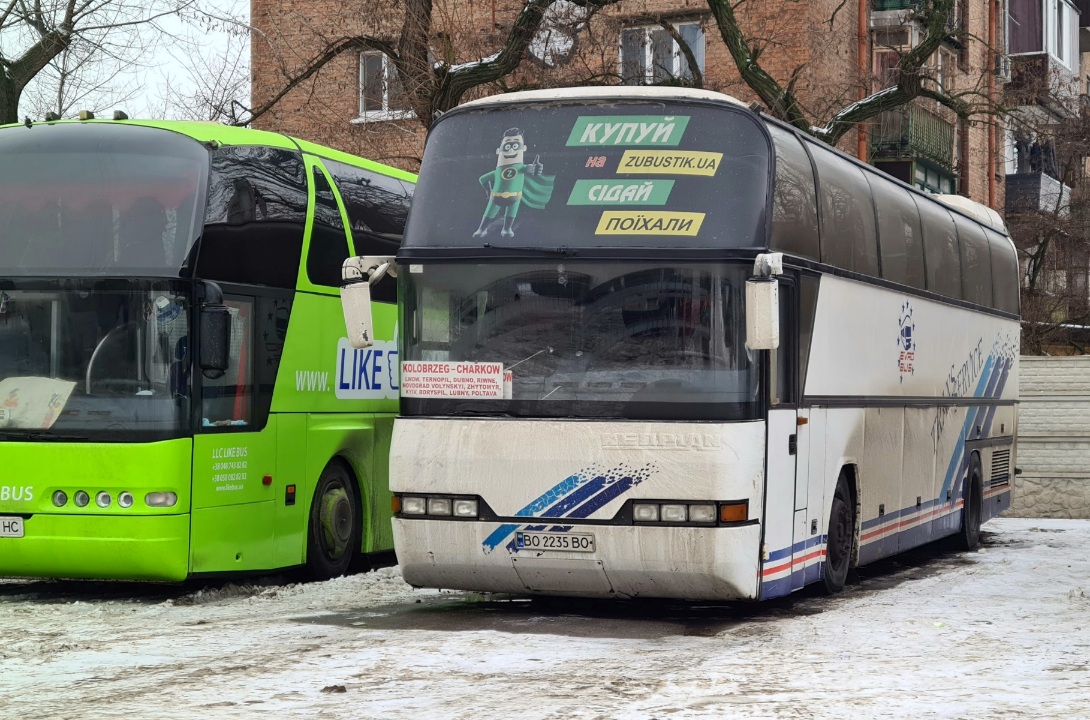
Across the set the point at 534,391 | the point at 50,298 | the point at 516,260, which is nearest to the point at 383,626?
the point at 534,391

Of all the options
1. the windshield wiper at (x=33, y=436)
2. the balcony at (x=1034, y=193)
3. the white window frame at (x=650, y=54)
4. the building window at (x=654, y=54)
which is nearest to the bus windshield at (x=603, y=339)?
the windshield wiper at (x=33, y=436)

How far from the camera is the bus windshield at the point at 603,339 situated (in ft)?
34.8

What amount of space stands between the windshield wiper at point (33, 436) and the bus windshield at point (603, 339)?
9.31 ft

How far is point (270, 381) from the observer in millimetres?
13258

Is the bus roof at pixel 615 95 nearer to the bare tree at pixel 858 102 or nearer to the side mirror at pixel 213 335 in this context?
the side mirror at pixel 213 335

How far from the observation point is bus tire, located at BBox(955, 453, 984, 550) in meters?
17.7

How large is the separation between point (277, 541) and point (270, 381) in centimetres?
124

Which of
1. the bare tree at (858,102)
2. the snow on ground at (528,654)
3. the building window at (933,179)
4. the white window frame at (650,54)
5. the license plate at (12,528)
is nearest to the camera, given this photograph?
the snow on ground at (528,654)

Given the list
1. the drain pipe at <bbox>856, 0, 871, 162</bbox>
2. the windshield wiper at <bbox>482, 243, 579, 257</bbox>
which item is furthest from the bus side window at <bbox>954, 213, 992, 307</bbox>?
the drain pipe at <bbox>856, 0, 871, 162</bbox>

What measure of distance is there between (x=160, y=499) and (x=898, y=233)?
670 cm

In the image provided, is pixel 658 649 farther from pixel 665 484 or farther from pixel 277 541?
pixel 277 541

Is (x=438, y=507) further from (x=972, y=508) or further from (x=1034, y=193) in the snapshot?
(x=1034, y=193)

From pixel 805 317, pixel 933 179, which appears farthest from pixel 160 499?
pixel 933 179

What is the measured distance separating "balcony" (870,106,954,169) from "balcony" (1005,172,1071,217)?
11.6ft
